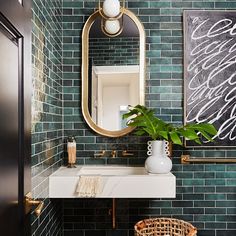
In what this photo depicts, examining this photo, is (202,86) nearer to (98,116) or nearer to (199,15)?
(199,15)

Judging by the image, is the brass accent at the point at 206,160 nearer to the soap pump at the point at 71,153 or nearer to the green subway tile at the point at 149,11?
the soap pump at the point at 71,153

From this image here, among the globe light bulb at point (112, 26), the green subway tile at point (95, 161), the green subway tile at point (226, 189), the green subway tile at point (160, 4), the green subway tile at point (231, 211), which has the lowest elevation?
the green subway tile at point (231, 211)

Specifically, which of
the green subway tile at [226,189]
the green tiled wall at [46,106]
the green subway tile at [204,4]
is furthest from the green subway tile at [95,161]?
the green subway tile at [204,4]

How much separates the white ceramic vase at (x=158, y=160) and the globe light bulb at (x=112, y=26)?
1.00 metres

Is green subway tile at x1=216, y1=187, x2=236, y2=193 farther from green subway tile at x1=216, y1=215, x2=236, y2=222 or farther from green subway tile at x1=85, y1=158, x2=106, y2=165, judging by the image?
green subway tile at x1=85, y1=158, x2=106, y2=165

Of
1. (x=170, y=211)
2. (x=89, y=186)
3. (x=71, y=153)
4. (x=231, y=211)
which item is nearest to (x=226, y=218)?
(x=231, y=211)

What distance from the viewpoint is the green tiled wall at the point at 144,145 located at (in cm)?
273

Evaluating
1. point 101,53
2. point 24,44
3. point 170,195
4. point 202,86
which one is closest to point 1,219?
point 24,44

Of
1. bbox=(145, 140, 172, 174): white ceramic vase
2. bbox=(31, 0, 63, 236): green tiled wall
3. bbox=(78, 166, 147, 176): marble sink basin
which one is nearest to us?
bbox=(31, 0, 63, 236): green tiled wall

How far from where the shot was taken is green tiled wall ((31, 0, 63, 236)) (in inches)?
73.6

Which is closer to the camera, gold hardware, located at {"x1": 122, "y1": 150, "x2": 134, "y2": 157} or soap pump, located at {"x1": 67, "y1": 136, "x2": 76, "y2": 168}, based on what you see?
soap pump, located at {"x1": 67, "y1": 136, "x2": 76, "y2": 168}

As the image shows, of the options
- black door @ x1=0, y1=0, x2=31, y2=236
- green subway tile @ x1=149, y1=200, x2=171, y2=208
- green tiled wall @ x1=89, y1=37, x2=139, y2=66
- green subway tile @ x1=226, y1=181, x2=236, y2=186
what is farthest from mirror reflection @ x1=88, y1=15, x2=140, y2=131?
black door @ x1=0, y1=0, x2=31, y2=236

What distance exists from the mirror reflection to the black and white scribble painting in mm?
445

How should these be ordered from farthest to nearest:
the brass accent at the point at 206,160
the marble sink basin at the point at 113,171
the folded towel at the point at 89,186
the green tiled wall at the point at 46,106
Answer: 1. the brass accent at the point at 206,160
2. the marble sink basin at the point at 113,171
3. the folded towel at the point at 89,186
4. the green tiled wall at the point at 46,106
